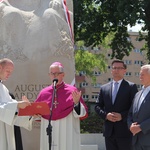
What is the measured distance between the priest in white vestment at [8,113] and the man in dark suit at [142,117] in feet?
5.14

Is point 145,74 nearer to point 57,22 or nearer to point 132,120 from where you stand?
point 132,120

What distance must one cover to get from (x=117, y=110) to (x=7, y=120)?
1.96 metres

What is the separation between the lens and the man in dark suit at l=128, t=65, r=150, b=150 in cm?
570

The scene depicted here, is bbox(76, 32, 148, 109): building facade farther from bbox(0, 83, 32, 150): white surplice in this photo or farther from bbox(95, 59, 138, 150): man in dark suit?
bbox(0, 83, 32, 150): white surplice

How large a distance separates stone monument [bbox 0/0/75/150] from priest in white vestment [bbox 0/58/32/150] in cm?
149

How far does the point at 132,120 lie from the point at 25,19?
112 inches

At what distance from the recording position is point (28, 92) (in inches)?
279

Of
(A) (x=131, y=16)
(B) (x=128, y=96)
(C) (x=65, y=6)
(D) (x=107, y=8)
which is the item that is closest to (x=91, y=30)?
(D) (x=107, y=8)

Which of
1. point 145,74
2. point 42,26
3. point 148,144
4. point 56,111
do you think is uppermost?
point 42,26

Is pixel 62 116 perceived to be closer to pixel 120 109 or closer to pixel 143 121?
pixel 120 109

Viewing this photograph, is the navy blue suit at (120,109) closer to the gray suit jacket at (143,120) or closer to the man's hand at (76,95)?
the gray suit jacket at (143,120)

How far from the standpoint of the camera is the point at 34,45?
7.17 metres

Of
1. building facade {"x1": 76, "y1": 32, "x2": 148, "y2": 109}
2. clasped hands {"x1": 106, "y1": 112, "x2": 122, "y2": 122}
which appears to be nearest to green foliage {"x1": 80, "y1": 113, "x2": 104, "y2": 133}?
clasped hands {"x1": 106, "y1": 112, "x2": 122, "y2": 122}

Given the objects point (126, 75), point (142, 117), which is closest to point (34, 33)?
point (142, 117)
